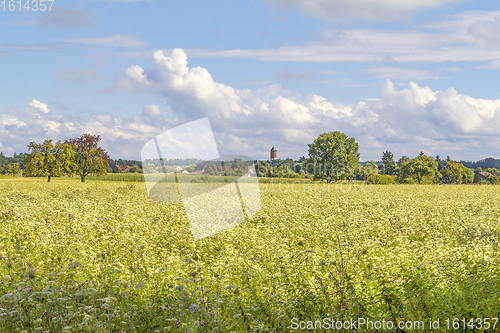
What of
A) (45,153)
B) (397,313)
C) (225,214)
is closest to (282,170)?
(45,153)

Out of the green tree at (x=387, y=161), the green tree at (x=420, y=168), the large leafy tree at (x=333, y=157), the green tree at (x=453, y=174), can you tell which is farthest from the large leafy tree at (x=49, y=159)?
the green tree at (x=387, y=161)

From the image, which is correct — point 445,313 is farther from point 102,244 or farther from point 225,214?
point 225,214

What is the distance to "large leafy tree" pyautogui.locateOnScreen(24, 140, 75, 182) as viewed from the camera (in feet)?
175

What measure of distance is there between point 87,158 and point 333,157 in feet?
143

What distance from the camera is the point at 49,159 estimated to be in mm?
53500

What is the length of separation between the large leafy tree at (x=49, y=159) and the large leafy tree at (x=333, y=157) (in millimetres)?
42362

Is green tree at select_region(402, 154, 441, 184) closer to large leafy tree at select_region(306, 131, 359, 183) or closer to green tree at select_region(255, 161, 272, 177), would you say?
large leafy tree at select_region(306, 131, 359, 183)

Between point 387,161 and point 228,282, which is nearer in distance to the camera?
point 228,282

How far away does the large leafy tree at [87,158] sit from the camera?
5650cm

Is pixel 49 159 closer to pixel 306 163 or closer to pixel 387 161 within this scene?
pixel 306 163

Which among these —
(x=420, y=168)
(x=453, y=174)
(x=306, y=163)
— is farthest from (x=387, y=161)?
(x=306, y=163)

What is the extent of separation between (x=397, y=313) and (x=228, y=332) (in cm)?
258

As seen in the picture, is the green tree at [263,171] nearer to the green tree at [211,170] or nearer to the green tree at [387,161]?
the green tree at [211,170]

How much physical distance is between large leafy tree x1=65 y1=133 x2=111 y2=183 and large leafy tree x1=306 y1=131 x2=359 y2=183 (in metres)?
37.5
